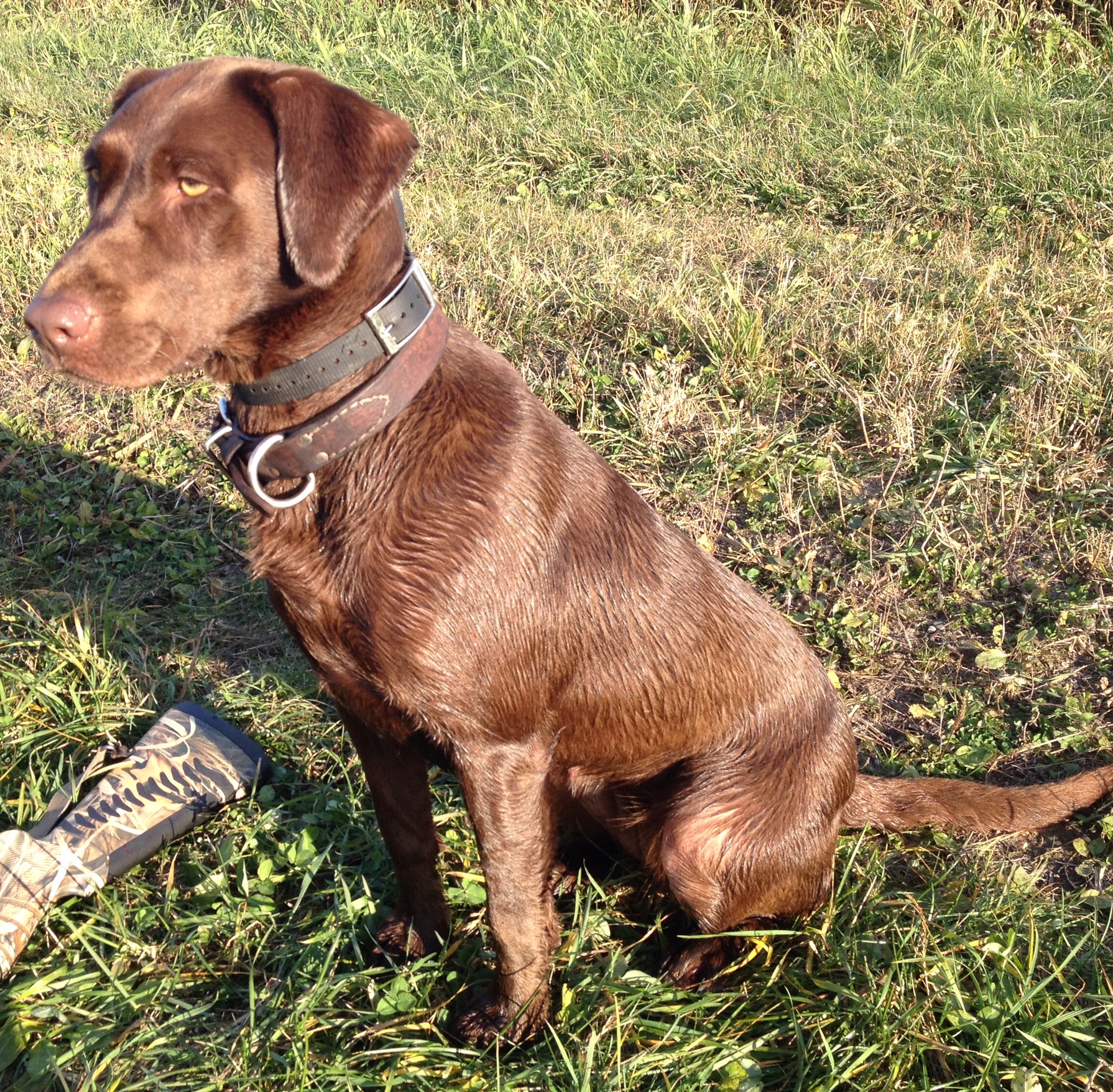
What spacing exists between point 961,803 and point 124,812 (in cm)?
210

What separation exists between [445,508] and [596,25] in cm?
623

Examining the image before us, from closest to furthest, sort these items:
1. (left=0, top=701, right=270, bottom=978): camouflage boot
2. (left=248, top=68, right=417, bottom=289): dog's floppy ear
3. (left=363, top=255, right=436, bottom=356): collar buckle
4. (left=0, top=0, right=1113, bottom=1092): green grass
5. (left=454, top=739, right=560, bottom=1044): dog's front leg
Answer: (left=248, top=68, right=417, bottom=289): dog's floppy ear
(left=363, top=255, right=436, bottom=356): collar buckle
(left=454, top=739, right=560, bottom=1044): dog's front leg
(left=0, top=0, right=1113, bottom=1092): green grass
(left=0, top=701, right=270, bottom=978): camouflage boot

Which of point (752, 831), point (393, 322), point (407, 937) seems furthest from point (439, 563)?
point (407, 937)

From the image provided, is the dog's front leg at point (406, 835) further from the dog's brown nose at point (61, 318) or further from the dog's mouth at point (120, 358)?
the dog's brown nose at point (61, 318)

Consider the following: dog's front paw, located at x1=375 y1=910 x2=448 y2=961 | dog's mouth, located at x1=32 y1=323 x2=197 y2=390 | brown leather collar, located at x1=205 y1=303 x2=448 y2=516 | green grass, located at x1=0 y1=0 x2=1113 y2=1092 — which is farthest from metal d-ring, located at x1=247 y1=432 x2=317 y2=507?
dog's front paw, located at x1=375 y1=910 x2=448 y2=961

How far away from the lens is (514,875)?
7.07 ft

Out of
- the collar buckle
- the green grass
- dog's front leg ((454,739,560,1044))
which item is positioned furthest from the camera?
the green grass

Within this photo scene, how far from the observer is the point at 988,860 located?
2.59 metres

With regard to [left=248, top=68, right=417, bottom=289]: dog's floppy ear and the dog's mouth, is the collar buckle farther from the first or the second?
the dog's mouth

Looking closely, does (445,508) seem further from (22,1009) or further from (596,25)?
(596,25)

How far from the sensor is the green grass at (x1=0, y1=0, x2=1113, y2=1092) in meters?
2.24

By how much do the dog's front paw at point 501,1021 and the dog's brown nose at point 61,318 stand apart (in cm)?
161

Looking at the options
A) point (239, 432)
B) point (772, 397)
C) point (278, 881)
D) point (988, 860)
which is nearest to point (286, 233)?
point (239, 432)

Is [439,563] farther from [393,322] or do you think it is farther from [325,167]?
[325,167]
